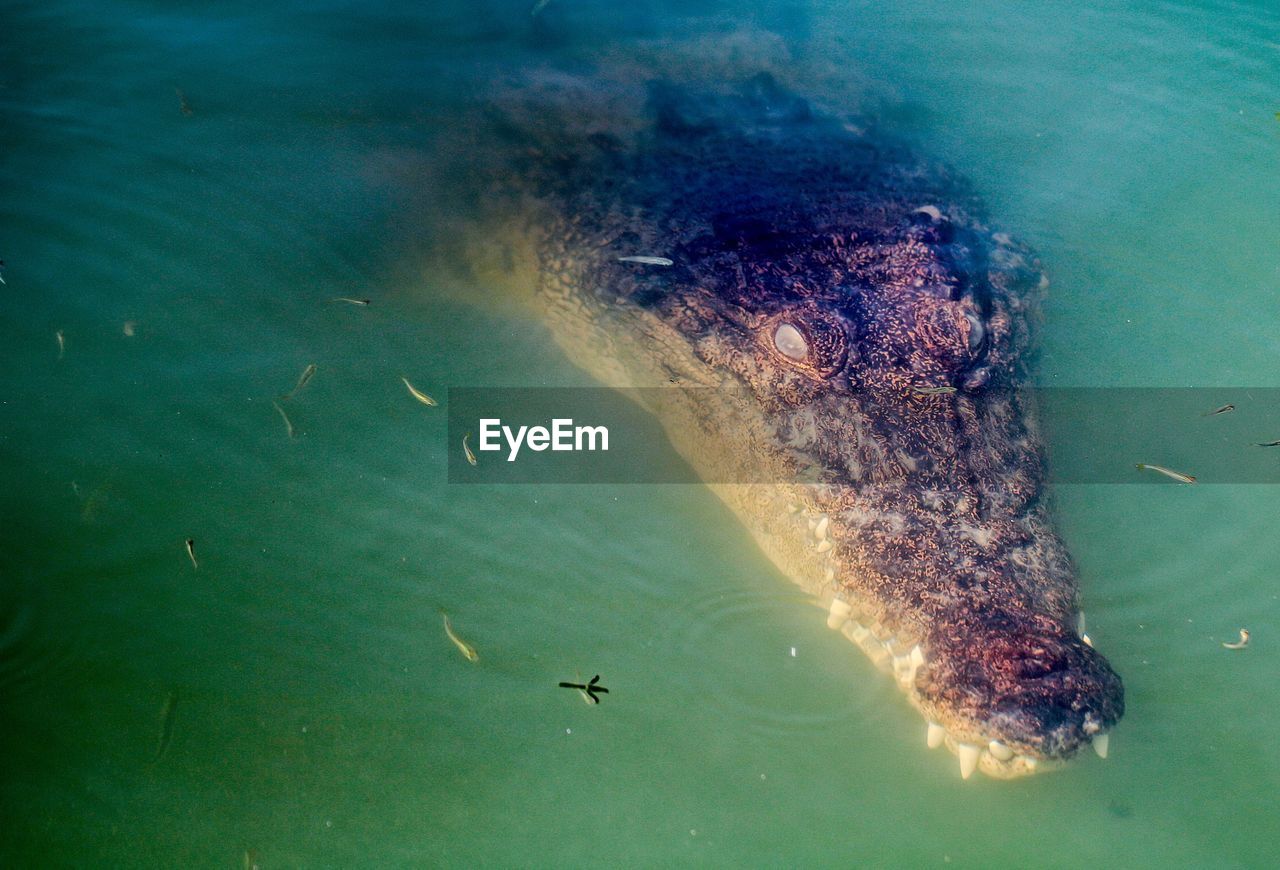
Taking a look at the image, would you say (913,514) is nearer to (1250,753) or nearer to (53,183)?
(1250,753)

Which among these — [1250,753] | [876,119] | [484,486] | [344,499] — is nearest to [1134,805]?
[1250,753]

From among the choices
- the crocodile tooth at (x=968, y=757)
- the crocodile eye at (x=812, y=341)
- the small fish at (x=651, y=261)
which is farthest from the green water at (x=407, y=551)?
the crocodile eye at (x=812, y=341)

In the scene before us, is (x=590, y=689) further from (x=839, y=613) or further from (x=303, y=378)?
(x=303, y=378)

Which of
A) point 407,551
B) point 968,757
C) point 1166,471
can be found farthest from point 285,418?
point 1166,471

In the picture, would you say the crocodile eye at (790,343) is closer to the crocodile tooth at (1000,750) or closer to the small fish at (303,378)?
the crocodile tooth at (1000,750)

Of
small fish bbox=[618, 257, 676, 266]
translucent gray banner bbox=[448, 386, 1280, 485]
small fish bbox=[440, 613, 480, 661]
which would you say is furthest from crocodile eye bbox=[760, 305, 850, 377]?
small fish bbox=[440, 613, 480, 661]

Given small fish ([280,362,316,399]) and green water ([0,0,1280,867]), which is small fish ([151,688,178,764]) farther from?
small fish ([280,362,316,399])

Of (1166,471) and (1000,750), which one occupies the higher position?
(1166,471)
